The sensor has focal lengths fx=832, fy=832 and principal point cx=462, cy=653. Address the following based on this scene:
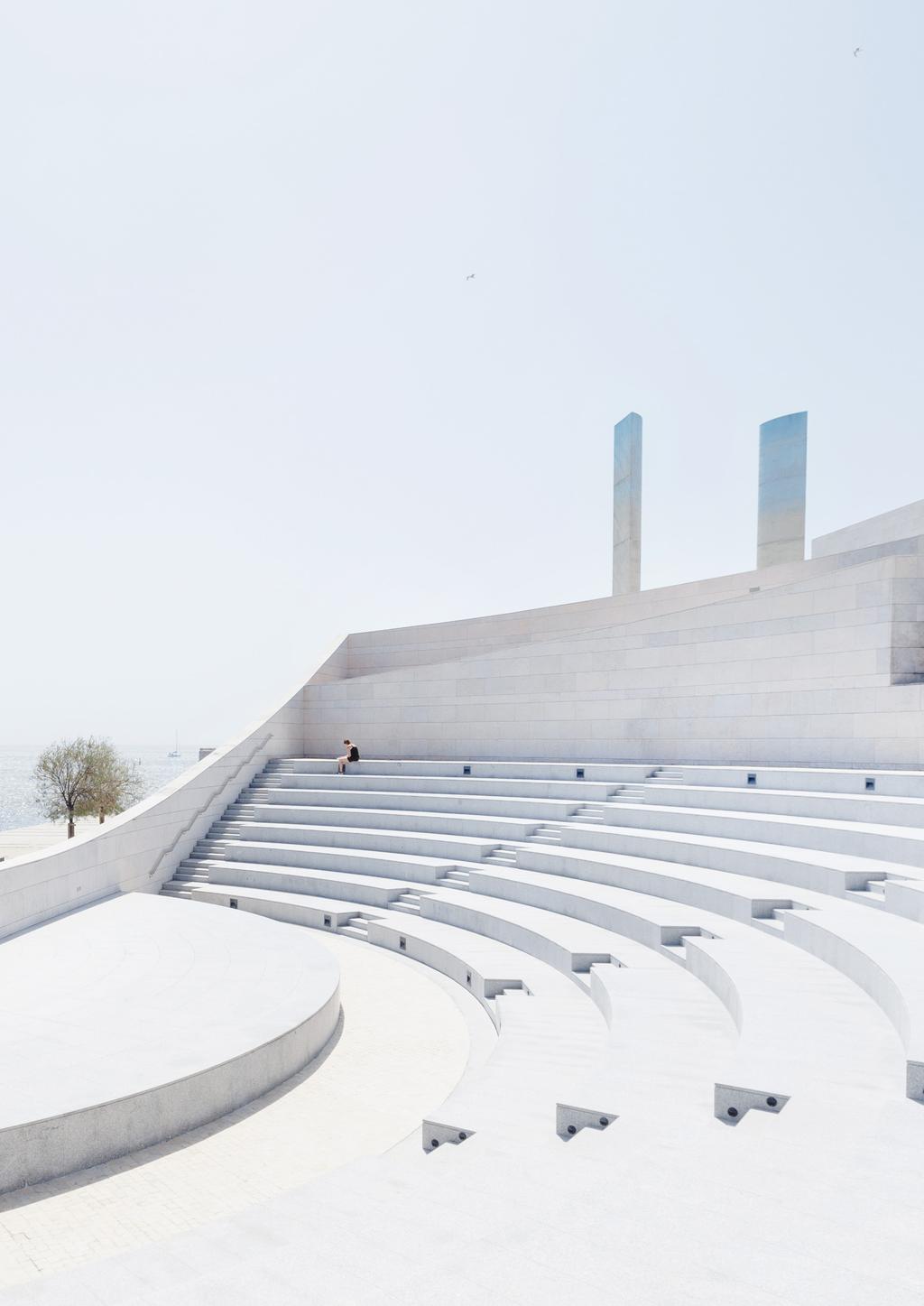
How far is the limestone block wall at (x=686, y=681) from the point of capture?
1340 cm

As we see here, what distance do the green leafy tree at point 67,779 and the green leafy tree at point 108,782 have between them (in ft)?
0.58

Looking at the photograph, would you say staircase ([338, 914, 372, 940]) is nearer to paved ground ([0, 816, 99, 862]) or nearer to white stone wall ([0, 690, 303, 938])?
white stone wall ([0, 690, 303, 938])

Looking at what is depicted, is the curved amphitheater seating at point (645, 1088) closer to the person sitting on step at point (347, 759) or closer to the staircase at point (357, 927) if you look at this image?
the staircase at point (357, 927)

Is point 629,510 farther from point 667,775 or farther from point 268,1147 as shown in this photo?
point 268,1147

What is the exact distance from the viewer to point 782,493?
2050cm

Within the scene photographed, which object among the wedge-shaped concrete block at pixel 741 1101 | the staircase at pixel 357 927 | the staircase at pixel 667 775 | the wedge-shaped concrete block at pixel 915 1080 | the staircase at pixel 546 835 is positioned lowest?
the staircase at pixel 357 927

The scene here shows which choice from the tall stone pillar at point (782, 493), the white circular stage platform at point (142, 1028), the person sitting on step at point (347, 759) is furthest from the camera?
the tall stone pillar at point (782, 493)

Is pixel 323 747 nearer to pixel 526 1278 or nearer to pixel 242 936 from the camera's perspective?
pixel 242 936

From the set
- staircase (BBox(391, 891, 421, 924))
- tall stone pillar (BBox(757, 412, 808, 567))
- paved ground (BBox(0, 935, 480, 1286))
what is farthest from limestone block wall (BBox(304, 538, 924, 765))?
paved ground (BBox(0, 935, 480, 1286))

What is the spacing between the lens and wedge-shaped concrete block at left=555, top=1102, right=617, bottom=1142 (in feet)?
15.1

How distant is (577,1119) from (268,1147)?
3.01 m

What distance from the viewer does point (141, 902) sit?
1362 cm

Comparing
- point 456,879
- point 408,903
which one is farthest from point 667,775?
point 408,903

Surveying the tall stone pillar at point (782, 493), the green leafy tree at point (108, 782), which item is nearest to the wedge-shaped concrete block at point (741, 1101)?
the tall stone pillar at point (782, 493)
